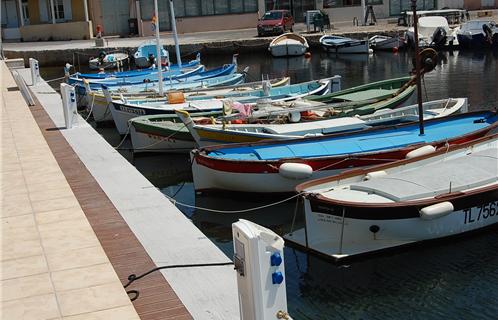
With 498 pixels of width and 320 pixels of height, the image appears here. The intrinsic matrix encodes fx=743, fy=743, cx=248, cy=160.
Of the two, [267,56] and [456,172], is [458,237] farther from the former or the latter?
[267,56]

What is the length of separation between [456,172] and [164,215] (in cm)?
495

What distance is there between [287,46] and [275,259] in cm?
3934

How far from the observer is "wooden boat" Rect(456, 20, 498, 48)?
1714 inches

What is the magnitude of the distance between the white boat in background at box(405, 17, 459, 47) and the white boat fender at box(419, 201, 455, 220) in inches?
1287

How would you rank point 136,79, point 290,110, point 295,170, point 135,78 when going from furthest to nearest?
1. point 135,78
2. point 136,79
3. point 290,110
4. point 295,170

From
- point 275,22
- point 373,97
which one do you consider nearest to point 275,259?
point 373,97

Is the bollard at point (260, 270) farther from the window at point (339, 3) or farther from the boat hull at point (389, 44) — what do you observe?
the window at point (339, 3)

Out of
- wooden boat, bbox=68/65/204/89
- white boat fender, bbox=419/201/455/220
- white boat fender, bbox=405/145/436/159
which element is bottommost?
white boat fender, bbox=419/201/455/220

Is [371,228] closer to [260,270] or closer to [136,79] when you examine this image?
[260,270]

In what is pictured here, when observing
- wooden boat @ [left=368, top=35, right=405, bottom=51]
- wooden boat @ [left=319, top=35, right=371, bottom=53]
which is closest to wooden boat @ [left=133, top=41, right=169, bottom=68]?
wooden boat @ [left=319, top=35, right=371, bottom=53]

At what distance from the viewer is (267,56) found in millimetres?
45750

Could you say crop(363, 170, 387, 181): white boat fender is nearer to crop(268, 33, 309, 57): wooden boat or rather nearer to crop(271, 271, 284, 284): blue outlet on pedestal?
crop(271, 271, 284, 284): blue outlet on pedestal

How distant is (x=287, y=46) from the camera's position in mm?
44250

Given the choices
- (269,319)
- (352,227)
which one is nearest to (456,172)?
(352,227)
